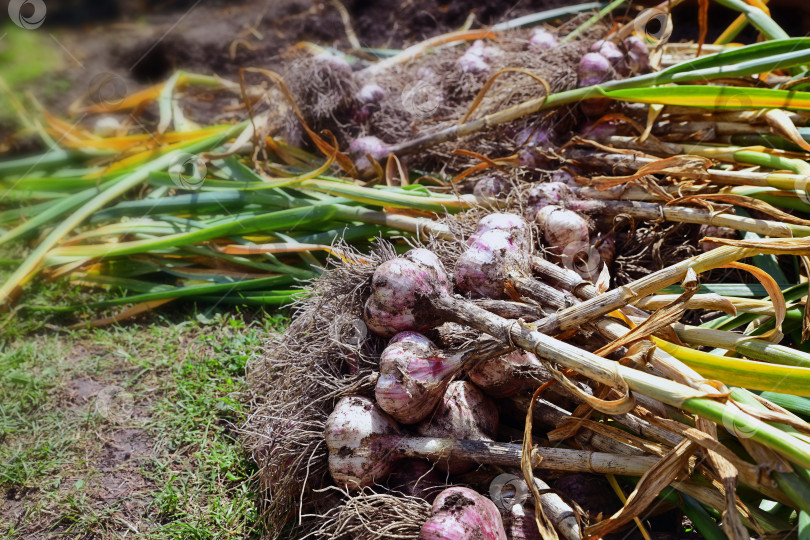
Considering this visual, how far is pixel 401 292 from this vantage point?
1436 mm

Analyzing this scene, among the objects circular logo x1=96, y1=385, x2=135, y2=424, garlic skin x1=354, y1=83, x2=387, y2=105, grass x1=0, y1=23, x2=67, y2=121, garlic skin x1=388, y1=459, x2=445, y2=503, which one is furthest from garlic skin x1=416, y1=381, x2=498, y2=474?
grass x1=0, y1=23, x2=67, y2=121

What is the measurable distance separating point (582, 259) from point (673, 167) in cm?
47

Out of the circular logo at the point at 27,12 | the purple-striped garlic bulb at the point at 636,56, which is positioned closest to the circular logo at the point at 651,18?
the purple-striped garlic bulb at the point at 636,56

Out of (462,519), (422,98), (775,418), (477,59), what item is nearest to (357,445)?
(462,519)

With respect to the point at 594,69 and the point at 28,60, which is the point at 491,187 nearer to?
the point at 594,69

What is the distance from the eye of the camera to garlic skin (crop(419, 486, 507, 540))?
1185 mm

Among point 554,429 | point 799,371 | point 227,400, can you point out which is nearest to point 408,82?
point 227,400

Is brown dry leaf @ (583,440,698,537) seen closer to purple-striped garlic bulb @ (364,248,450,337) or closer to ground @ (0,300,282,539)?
purple-striped garlic bulb @ (364,248,450,337)

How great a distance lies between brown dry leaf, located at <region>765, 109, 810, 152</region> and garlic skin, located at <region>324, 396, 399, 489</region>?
5.26 ft

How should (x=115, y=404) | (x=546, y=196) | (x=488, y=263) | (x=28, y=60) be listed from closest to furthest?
(x=488, y=263) < (x=546, y=196) < (x=115, y=404) < (x=28, y=60)

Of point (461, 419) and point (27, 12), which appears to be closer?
point (461, 419)

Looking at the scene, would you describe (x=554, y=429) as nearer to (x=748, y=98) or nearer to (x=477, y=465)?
(x=477, y=465)

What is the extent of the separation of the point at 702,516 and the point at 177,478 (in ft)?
4.95

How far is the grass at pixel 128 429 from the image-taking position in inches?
64.6
